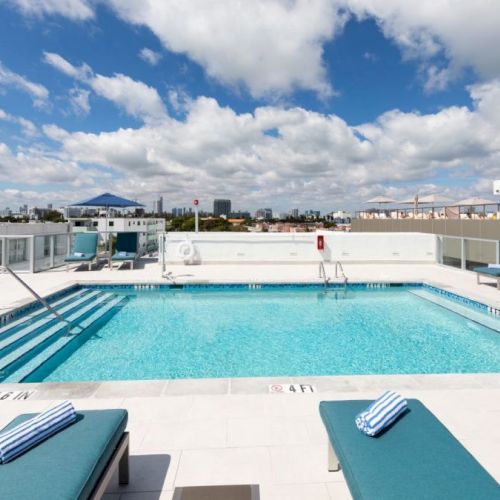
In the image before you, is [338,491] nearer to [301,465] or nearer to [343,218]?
[301,465]

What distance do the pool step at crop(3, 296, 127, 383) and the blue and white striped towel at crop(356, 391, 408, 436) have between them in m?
4.02

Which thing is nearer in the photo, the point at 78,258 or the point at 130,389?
the point at 130,389

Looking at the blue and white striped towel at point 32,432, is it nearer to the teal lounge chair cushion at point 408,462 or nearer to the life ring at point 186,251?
the teal lounge chair cushion at point 408,462

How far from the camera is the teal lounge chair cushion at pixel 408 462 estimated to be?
1.43 m

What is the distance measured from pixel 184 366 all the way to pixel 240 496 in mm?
2741

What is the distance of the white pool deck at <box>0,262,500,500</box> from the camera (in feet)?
6.84

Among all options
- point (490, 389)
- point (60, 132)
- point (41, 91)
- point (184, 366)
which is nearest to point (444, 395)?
point (490, 389)

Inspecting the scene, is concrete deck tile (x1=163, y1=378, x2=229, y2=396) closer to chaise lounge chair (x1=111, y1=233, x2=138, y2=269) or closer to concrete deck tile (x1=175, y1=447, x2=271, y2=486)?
concrete deck tile (x1=175, y1=447, x2=271, y2=486)

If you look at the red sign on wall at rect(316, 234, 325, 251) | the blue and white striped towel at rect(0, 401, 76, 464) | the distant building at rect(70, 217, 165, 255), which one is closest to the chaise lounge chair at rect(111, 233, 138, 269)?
the distant building at rect(70, 217, 165, 255)

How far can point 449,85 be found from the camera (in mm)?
18188

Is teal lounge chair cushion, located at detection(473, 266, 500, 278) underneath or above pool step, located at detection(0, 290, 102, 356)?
above

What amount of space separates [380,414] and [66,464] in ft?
5.09

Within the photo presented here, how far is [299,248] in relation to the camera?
39.3ft

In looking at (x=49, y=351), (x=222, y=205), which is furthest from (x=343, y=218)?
(x=222, y=205)
